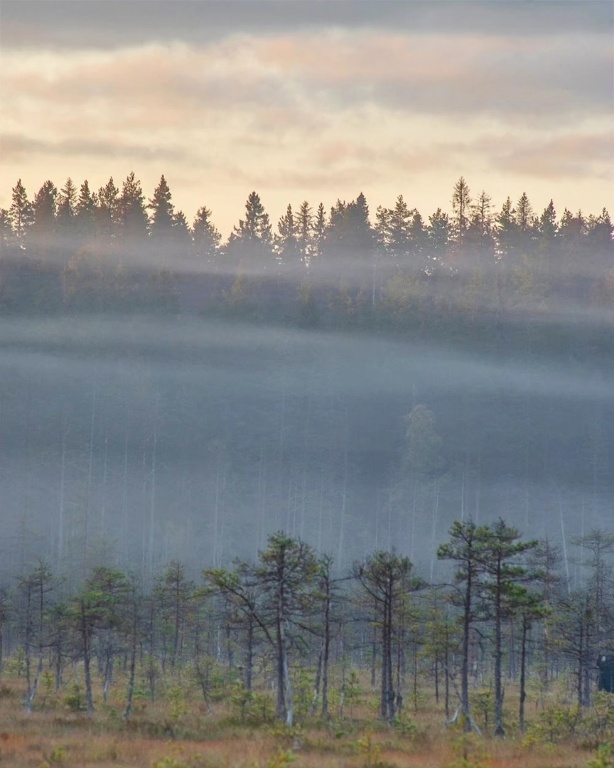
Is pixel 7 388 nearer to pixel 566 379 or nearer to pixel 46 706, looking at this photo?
pixel 566 379

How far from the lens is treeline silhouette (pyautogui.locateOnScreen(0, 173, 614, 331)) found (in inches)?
7279

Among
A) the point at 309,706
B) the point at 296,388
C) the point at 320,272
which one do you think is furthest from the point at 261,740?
the point at 320,272

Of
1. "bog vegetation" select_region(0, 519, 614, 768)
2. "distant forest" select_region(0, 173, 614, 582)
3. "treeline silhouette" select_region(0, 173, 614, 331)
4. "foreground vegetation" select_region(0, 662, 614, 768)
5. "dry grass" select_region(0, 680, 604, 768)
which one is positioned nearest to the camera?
"dry grass" select_region(0, 680, 604, 768)

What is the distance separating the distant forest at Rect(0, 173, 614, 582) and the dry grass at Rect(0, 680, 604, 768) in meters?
76.2

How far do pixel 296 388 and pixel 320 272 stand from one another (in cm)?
3026

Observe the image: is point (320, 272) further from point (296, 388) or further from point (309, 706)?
point (309, 706)

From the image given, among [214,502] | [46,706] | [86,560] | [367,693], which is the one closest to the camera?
[46,706]

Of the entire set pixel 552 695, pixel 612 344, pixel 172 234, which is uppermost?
pixel 172 234

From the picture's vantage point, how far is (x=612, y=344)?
593 feet

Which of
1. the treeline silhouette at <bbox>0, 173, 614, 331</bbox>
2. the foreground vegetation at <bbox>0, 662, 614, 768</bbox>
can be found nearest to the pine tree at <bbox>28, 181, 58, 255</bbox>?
the treeline silhouette at <bbox>0, 173, 614, 331</bbox>

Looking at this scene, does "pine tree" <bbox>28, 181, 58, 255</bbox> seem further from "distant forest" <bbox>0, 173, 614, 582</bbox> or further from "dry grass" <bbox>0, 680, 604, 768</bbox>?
"dry grass" <bbox>0, 680, 604, 768</bbox>

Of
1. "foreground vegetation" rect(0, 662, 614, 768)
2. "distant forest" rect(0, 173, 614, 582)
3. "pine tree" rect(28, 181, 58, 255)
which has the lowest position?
"foreground vegetation" rect(0, 662, 614, 768)

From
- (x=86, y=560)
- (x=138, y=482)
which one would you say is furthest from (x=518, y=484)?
(x=86, y=560)

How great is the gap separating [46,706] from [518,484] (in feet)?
358
